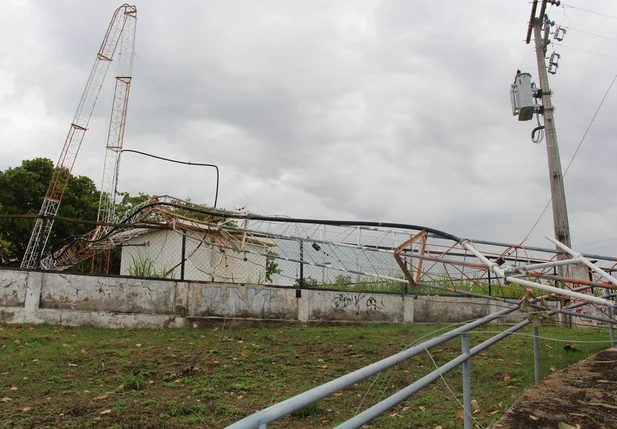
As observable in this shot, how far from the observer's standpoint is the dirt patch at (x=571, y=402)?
13.3ft

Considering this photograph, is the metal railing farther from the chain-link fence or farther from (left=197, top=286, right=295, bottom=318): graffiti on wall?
(left=197, top=286, right=295, bottom=318): graffiti on wall

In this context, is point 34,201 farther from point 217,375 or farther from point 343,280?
point 217,375

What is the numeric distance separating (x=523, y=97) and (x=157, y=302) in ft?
35.8

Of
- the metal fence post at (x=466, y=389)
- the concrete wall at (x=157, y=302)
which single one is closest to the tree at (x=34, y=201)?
the concrete wall at (x=157, y=302)

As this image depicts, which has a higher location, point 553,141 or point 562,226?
point 553,141

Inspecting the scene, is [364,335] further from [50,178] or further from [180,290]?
[50,178]

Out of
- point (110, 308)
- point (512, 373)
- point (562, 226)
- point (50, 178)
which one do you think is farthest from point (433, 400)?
point (50, 178)

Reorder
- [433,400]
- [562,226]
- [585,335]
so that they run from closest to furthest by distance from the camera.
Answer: [433,400] → [585,335] → [562,226]

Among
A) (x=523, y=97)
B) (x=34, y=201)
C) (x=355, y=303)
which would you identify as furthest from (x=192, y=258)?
(x=34, y=201)

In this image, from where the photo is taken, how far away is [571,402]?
467cm

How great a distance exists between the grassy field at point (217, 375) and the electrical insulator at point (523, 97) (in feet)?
20.8

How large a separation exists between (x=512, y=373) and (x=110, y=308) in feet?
24.3

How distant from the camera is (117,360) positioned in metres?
6.70

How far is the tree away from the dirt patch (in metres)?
25.1
